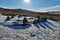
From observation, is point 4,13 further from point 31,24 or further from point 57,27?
point 57,27

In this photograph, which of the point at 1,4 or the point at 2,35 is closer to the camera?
the point at 2,35

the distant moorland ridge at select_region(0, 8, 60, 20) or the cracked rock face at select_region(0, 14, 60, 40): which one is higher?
the distant moorland ridge at select_region(0, 8, 60, 20)

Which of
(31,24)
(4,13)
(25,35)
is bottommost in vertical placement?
(25,35)

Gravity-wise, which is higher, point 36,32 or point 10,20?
point 10,20

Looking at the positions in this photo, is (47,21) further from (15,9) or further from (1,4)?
(1,4)

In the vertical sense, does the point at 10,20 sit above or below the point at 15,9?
below

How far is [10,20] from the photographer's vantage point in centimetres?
104

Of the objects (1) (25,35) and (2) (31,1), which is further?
(2) (31,1)

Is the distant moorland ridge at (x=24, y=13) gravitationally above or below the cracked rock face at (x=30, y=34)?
above

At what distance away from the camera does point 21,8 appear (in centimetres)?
102

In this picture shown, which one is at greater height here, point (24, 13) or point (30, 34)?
point (24, 13)

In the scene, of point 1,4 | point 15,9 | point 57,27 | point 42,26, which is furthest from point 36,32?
point 1,4

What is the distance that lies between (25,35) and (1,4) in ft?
1.58

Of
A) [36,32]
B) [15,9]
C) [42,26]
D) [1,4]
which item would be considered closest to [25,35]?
[36,32]
